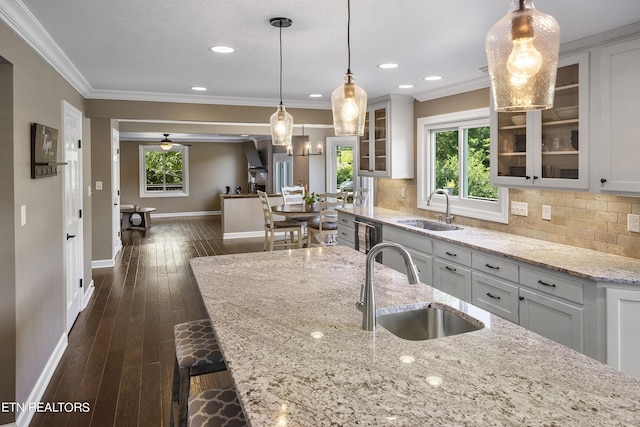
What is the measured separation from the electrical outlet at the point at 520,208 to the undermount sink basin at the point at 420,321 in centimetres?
224

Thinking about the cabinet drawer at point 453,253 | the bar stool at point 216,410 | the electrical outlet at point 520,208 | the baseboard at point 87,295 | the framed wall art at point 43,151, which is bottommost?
the baseboard at point 87,295

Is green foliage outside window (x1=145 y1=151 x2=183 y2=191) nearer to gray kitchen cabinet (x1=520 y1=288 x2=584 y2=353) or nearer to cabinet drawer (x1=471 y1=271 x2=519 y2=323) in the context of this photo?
cabinet drawer (x1=471 y1=271 x2=519 y2=323)

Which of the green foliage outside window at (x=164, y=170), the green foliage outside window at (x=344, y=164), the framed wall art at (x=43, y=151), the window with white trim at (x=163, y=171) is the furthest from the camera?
the green foliage outside window at (x=164, y=170)

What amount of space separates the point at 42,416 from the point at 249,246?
215 inches

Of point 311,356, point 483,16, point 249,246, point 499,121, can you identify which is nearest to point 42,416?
point 311,356

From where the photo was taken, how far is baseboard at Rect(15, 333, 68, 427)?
8.20ft

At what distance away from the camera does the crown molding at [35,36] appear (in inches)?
90.8

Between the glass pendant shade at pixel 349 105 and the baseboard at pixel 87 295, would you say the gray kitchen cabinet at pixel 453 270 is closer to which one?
the glass pendant shade at pixel 349 105

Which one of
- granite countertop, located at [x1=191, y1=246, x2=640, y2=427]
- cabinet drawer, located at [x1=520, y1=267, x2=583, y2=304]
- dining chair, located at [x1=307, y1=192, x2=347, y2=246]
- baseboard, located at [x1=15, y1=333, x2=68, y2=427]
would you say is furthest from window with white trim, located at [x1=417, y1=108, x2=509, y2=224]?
baseboard, located at [x1=15, y1=333, x2=68, y2=427]

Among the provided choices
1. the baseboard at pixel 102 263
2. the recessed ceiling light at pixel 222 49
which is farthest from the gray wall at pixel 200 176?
the recessed ceiling light at pixel 222 49

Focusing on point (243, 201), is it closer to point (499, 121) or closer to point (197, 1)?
point (499, 121)

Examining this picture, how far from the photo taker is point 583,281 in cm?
251

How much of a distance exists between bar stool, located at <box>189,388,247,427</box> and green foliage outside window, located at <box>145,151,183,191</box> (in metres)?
12.2

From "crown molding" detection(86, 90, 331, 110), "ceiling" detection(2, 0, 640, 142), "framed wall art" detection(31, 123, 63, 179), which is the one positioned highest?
"crown molding" detection(86, 90, 331, 110)
